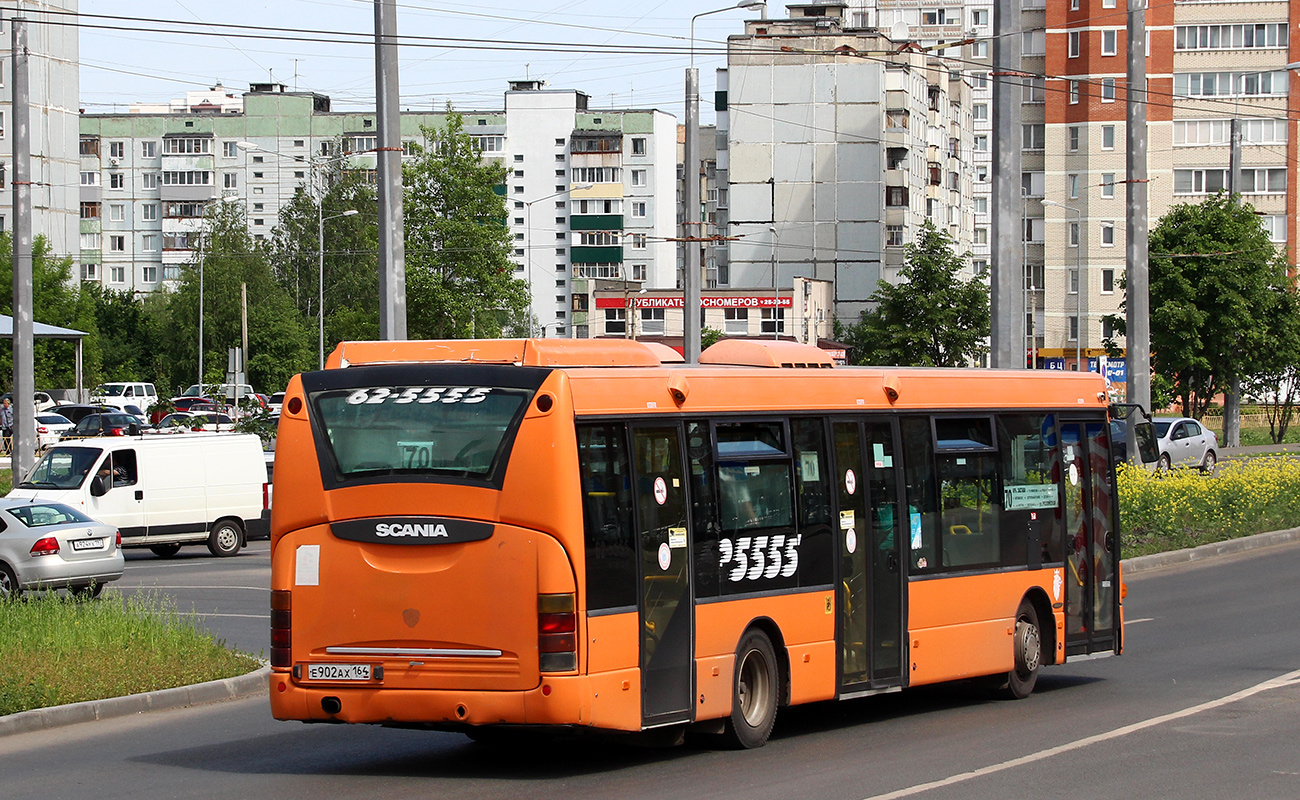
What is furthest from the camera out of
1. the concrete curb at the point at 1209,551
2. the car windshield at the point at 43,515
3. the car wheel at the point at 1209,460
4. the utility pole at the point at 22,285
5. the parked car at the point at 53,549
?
the car wheel at the point at 1209,460

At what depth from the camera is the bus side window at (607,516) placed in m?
9.34

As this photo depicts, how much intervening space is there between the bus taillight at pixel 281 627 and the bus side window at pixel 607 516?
74.6 inches

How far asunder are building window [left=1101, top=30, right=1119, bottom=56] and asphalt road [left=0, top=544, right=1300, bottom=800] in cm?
8498

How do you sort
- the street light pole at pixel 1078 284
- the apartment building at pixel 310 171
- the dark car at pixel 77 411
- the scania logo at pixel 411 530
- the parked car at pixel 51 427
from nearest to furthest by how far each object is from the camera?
the scania logo at pixel 411 530 → the parked car at pixel 51 427 → the dark car at pixel 77 411 → the street light pole at pixel 1078 284 → the apartment building at pixel 310 171

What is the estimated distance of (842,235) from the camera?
94.2m

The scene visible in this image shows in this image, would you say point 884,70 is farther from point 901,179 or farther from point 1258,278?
point 1258,278

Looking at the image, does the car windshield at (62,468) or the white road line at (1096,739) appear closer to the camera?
the white road line at (1096,739)

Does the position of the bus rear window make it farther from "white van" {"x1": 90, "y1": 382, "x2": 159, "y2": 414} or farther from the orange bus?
"white van" {"x1": 90, "y1": 382, "x2": 159, "y2": 414}

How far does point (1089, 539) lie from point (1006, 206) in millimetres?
7546

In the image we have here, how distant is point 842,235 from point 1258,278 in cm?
3423

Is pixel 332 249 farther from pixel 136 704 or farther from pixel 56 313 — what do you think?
pixel 136 704

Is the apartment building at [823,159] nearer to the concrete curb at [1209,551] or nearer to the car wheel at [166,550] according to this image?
the car wheel at [166,550]

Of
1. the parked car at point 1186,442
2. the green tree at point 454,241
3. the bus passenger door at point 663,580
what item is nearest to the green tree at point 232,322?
the green tree at point 454,241

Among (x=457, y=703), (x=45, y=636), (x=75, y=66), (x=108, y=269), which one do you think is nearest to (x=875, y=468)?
(x=457, y=703)
